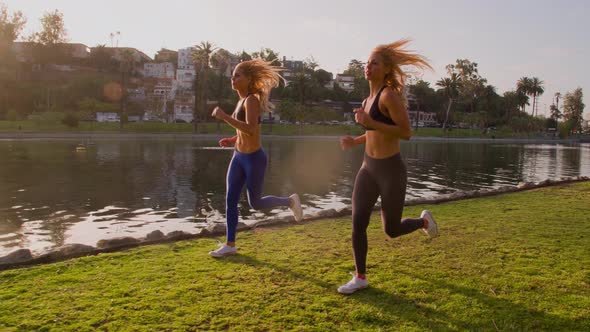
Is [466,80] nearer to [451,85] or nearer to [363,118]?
[451,85]

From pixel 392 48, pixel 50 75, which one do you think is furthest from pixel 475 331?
pixel 50 75

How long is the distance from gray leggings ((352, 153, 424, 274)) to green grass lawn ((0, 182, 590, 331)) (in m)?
0.49

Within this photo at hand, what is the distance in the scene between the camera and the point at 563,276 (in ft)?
16.2

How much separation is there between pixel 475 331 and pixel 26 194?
15.3 meters

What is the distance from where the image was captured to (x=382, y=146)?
4.55 meters

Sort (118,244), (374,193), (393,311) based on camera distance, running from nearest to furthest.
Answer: (393,311), (374,193), (118,244)

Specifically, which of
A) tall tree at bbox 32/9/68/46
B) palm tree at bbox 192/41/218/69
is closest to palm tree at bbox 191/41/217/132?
palm tree at bbox 192/41/218/69

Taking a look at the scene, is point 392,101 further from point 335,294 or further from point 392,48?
point 335,294

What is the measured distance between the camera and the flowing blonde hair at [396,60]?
15.2ft

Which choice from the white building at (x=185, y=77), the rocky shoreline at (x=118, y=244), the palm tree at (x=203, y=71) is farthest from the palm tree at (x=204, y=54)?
the rocky shoreline at (x=118, y=244)

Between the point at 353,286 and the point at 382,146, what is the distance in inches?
54.2

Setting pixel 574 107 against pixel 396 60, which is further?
pixel 574 107

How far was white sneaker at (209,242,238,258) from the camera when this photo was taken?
5.73 m

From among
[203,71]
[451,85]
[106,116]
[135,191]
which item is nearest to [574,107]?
[451,85]
